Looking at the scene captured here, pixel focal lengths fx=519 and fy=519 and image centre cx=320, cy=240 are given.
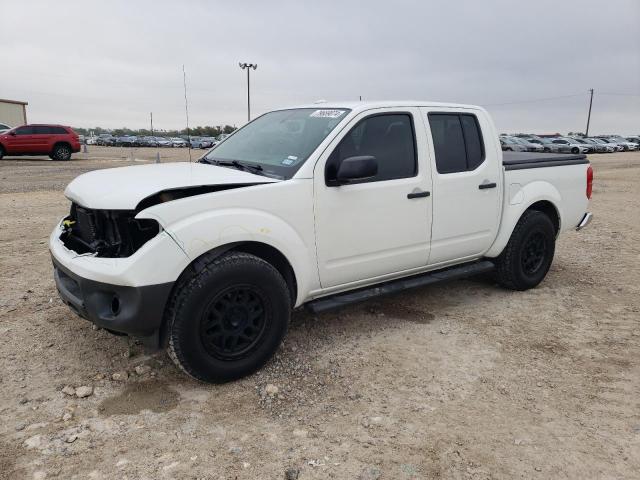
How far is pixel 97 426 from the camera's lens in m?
2.90

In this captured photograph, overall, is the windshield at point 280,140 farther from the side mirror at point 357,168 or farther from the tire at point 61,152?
the tire at point 61,152

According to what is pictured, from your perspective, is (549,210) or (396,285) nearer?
(396,285)

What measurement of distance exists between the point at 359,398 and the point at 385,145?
1912mm

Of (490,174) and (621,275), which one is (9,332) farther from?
(621,275)

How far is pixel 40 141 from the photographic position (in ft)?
75.9

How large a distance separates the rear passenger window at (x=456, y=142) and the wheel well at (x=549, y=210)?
1049 millimetres

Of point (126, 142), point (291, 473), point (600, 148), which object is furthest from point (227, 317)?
point (126, 142)

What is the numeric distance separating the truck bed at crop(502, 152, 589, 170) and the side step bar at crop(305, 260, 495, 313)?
0.97m

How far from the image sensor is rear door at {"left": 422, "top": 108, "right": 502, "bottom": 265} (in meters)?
4.32

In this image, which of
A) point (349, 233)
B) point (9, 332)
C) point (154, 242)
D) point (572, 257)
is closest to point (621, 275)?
point (572, 257)

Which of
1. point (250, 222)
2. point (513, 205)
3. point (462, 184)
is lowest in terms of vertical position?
point (513, 205)

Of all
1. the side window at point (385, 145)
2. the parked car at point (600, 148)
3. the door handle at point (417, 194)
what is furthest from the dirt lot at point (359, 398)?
the parked car at point (600, 148)

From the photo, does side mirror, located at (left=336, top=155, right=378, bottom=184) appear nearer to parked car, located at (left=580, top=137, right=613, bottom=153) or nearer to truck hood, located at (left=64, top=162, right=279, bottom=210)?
truck hood, located at (left=64, top=162, right=279, bottom=210)

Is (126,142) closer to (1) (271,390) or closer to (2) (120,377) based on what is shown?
(2) (120,377)
